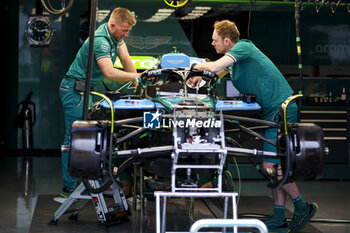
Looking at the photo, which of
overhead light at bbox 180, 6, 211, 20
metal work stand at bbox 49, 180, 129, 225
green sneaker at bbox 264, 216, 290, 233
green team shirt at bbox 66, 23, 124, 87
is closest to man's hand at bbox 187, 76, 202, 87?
green team shirt at bbox 66, 23, 124, 87

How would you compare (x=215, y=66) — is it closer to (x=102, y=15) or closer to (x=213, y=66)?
(x=213, y=66)

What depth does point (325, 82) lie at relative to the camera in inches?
393

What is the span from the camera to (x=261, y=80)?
5012mm

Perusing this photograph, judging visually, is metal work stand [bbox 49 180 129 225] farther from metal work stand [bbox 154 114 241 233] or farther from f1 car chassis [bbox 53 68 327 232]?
metal work stand [bbox 154 114 241 233]

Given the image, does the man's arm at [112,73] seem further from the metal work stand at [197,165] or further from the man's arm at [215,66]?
the metal work stand at [197,165]

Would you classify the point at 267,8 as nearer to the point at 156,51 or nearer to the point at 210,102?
the point at 156,51

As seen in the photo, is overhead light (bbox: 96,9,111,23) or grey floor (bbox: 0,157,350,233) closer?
grey floor (bbox: 0,157,350,233)

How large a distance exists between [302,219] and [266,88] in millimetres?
1099

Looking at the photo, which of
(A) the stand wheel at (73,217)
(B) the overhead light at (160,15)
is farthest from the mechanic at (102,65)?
(B) the overhead light at (160,15)

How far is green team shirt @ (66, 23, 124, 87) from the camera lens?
17.7 ft

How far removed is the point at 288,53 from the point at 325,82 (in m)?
0.85

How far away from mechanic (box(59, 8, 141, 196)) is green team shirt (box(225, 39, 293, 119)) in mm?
949

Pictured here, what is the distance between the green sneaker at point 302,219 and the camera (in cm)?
489

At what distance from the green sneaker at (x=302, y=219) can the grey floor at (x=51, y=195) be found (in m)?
0.15
